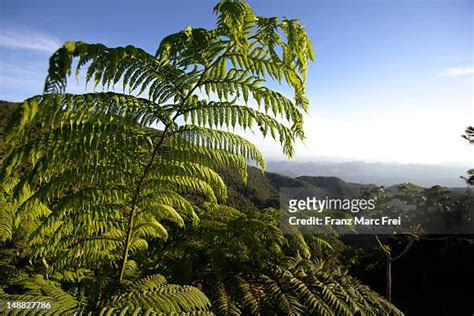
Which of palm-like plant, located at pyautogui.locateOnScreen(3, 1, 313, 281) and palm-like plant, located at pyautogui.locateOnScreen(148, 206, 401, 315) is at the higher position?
palm-like plant, located at pyautogui.locateOnScreen(3, 1, 313, 281)

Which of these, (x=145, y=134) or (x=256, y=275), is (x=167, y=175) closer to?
(x=145, y=134)

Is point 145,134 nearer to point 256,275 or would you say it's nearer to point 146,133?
point 146,133

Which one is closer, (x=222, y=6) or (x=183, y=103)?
(x=222, y=6)

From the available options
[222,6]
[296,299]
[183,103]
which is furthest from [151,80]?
[296,299]

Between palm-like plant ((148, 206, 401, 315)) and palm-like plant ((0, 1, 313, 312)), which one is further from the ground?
palm-like plant ((0, 1, 313, 312))

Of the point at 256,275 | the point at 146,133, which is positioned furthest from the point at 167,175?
the point at 256,275

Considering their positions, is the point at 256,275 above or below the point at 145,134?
below

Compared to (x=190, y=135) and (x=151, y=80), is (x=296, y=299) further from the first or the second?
(x=151, y=80)

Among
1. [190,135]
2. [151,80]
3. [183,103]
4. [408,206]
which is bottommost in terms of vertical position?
[408,206]

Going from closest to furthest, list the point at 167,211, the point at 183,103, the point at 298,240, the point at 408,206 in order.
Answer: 1. the point at 183,103
2. the point at 167,211
3. the point at 298,240
4. the point at 408,206

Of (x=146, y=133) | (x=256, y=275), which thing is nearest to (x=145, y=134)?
(x=146, y=133)

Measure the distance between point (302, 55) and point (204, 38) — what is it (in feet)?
1.85

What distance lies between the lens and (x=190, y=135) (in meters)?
A: 1.96

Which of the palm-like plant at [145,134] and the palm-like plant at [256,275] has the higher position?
the palm-like plant at [145,134]
